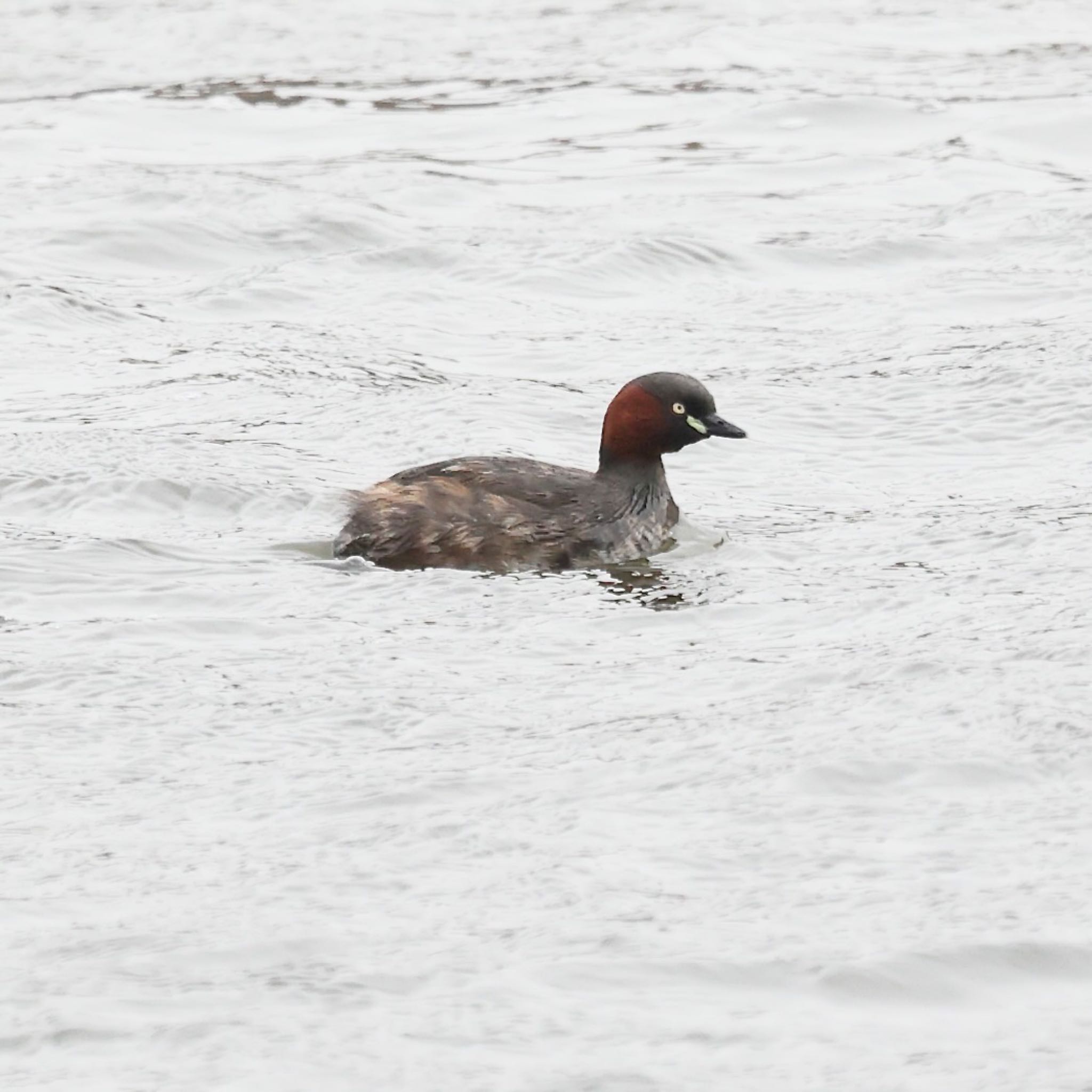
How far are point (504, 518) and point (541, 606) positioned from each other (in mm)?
738

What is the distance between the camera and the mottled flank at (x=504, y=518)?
30.6 ft

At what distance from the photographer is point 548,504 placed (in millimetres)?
9633

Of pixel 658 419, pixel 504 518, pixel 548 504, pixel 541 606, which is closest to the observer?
pixel 541 606

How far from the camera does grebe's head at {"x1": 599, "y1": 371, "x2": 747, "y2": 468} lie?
9.97 metres

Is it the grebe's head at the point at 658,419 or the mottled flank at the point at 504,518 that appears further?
the grebe's head at the point at 658,419

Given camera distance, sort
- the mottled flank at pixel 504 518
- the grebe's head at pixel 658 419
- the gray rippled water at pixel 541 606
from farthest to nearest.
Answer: the grebe's head at pixel 658 419
the mottled flank at pixel 504 518
the gray rippled water at pixel 541 606

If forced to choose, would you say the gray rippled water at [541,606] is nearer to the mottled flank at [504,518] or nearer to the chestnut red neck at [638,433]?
the mottled flank at [504,518]

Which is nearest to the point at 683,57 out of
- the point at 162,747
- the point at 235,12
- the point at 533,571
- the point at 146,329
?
the point at 235,12

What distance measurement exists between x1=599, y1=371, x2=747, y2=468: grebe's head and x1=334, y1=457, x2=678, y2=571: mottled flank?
142 mm

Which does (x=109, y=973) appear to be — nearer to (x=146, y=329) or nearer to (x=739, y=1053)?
(x=739, y=1053)

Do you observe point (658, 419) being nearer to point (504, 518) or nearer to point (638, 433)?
point (638, 433)

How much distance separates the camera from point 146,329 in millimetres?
13305

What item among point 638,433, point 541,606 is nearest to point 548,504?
point 638,433

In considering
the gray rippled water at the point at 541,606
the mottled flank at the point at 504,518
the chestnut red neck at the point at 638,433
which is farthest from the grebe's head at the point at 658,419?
the gray rippled water at the point at 541,606
